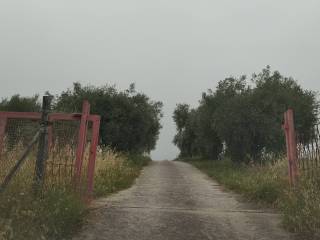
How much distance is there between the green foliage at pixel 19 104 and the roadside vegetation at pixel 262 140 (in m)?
21.2

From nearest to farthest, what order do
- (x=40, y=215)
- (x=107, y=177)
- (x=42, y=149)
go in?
(x=40, y=215) → (x=42, y=149) → (x=107, y=177)

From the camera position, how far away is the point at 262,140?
25.6 m

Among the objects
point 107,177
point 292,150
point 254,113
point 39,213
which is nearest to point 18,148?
point 39,213

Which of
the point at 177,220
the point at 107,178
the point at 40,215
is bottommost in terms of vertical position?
the point at 177,220

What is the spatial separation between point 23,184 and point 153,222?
2.26 metres

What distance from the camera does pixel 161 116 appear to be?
43.8 metres

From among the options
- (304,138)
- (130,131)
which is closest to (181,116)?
(130,131)

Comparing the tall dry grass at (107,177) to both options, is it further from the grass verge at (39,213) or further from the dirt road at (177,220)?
the grass verge at (39,213)

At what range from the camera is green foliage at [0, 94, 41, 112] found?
1858 inches

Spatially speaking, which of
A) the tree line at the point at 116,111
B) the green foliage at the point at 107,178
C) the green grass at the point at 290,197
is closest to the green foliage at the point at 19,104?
the tree line at the point at 116,111

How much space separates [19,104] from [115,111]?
2272cm

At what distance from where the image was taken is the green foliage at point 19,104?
47191 millimetres

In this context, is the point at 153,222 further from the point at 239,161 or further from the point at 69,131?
the point at 239,161

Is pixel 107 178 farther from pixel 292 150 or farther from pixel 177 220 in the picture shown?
pixel 292 150
